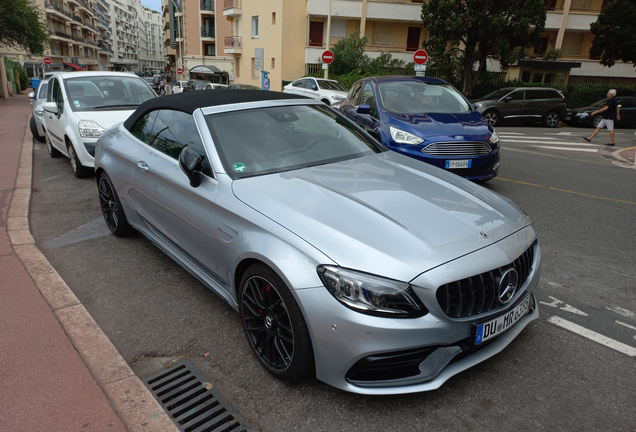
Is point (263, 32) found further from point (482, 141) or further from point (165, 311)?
point (165, 311)

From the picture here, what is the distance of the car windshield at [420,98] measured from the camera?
770 centimetres

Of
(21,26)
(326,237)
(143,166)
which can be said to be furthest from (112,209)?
(21,26)

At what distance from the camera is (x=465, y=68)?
2717cm

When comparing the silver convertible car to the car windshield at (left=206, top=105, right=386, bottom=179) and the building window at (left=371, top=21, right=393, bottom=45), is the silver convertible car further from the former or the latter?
the building window at (left=371, top=21, right=393, bottom=45)

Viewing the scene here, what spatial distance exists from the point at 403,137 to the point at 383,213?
4.32 metres

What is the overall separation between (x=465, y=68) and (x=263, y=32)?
1713 centimetres

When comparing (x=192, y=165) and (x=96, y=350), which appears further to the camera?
(x=192, y=165)

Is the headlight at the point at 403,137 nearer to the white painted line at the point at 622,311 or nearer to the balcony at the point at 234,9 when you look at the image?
the white painted line at the point at 622,311

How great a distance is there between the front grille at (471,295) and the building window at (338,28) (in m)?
34.8

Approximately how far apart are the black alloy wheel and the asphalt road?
14cm

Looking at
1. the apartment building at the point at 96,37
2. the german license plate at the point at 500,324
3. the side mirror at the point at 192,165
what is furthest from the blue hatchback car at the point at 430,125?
the apartment building at the point at 96,37

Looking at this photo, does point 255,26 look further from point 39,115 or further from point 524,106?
point 39,115

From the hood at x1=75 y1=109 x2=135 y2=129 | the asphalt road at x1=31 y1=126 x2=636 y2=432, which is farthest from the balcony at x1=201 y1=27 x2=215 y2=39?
the asphalt road at x1=31 y1=126 x2=636 y2=432

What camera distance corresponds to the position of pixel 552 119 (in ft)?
68.0
